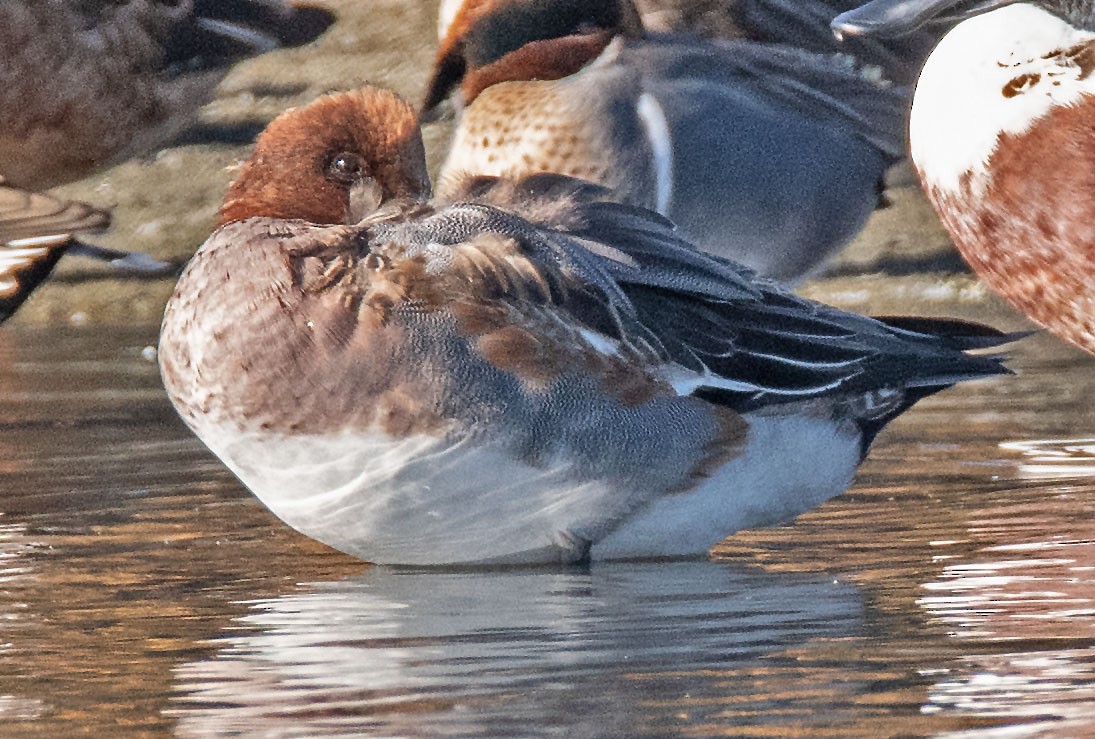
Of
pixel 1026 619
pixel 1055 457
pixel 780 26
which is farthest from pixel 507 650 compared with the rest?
pixel 780 26

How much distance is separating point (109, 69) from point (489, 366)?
158 inches

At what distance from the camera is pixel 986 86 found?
3.83 meters

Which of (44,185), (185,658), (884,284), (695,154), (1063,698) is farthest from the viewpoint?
(884,284)

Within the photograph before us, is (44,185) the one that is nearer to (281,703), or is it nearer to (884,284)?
(884,284)

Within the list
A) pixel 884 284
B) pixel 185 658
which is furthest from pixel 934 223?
pixel 185 658

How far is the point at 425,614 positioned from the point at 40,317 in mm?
6290

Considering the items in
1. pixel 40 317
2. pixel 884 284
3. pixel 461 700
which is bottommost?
pixel 40 317

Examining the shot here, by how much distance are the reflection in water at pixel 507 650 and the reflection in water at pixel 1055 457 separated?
3.29 ft

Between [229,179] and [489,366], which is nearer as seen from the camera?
[489,366]

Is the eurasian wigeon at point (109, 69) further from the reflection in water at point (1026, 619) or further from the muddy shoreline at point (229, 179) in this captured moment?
the reflection in water at point (1026, 619)

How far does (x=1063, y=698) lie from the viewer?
270 cm

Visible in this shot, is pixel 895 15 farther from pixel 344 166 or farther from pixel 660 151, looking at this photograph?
pixel 660 151

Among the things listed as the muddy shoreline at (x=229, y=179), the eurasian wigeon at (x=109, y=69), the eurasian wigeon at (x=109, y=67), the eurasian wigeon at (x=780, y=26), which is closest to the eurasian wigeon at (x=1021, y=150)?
the eurasian wigeon at (x=780, y=26)

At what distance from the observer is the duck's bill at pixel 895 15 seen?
4.12m
